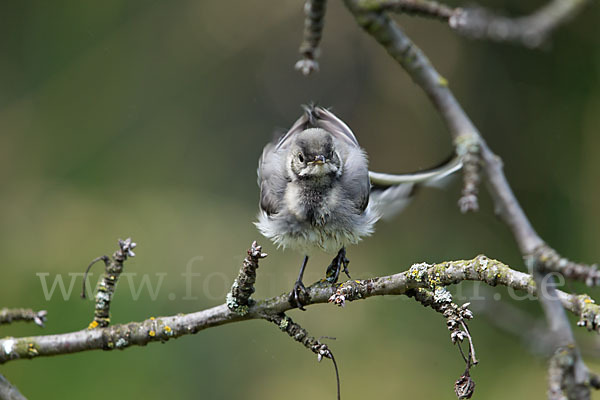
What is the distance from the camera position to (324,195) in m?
3.14

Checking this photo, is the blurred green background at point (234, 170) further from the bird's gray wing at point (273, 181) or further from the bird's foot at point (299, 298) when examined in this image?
the bird's foot at point (299, 298)

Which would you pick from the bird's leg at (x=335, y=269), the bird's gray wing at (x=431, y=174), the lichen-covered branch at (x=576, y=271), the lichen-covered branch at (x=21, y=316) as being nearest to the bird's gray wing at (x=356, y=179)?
the bird's gray wing at (x=431, y=174)

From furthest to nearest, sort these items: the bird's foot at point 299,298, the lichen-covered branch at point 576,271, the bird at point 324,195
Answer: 1. the bird at point 324,195
2. the bird's foot at point 299,298
3. the lichen-covered branch at point 576,271

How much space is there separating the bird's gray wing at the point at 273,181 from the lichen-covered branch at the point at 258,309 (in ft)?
2.84

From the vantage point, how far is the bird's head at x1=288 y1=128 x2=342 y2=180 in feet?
10.3

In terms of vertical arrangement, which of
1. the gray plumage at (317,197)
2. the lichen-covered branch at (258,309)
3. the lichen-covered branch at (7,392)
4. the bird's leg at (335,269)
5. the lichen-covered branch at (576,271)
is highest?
the gray plumage at (317,197)

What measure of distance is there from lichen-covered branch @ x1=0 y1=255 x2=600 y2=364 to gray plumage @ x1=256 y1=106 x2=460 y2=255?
0.62 metres

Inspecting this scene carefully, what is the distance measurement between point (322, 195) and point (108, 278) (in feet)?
3.94

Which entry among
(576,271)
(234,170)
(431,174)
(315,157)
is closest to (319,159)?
(315,157)

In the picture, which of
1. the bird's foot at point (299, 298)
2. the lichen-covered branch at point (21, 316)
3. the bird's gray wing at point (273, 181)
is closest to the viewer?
the bird's foot at point (299, 298)

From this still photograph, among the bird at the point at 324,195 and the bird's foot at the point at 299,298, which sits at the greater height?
the bird at the point at 324,195

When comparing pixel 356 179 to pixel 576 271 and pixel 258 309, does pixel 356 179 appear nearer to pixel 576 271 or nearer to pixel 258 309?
pixel 258 309

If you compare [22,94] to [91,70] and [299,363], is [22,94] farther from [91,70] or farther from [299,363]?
[299,363]

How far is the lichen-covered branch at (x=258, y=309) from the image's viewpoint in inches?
70.9
